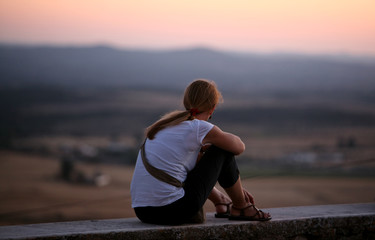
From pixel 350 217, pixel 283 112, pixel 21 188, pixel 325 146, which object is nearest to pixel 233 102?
pixel 283 112

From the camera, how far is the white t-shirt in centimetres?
288

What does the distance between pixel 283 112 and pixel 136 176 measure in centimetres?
6268

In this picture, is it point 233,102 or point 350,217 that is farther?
point 233,102

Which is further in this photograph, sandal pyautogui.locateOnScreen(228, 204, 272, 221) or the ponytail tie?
sandal pyautogui.locateOnScreen(228, 204, 272, 221)

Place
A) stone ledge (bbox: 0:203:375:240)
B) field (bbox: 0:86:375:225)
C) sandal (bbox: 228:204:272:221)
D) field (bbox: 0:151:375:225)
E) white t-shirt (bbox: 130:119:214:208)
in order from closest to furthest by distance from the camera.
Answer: stone ledge (bbox: 0:203:375:240) → white t-shirt (bbox: 130:119:214:208) → sandal (bbox: 228:204:272:221) → field (bbox: 0:151:375:225) → field (bbox: 0:86:375:225)

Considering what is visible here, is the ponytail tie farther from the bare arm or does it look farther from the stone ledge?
the stone ledge

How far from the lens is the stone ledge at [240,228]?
8.94ft

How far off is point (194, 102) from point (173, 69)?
109584mm

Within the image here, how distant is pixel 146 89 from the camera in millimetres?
87562

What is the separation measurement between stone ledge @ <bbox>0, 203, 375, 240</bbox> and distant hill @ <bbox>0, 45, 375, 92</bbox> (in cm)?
8390

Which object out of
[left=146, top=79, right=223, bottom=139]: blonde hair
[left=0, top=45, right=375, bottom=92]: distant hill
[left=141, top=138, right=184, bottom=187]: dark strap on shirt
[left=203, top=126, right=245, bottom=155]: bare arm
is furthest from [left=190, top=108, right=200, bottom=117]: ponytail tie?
[left=0, top=45, right=375, bottom=92]: distant hill

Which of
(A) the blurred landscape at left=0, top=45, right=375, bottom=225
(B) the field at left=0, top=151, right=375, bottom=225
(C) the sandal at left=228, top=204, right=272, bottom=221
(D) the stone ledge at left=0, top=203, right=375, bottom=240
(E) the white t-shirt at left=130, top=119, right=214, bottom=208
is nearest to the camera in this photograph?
(D) the stone ledge at left=0, top=203, right=375, bottom=240

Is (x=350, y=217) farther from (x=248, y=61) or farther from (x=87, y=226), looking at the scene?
(x=248, y=61)

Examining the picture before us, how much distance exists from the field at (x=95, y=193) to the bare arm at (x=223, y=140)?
13.7m
